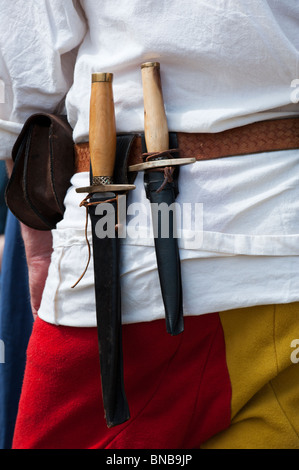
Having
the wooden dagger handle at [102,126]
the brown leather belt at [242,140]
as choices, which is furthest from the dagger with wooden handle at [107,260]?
the brown leather belt at [242,140]

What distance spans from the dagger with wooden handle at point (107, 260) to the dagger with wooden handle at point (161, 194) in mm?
54

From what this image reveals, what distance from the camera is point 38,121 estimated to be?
97 centimetres

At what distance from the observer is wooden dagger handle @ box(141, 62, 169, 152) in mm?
800

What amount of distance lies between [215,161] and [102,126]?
0.59 ft

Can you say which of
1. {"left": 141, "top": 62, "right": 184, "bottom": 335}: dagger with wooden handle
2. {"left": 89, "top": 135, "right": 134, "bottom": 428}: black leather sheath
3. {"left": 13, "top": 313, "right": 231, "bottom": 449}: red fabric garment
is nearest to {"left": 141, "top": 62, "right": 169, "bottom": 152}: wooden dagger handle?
{"left": 141, "top": 62, "right": 184, "bottom": 335}: dagger with wooden handle

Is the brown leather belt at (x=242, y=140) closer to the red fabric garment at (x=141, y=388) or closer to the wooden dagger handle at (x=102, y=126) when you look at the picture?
the wooden dagger handle at (x=102, y=126)

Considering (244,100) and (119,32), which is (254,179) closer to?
(244,100)

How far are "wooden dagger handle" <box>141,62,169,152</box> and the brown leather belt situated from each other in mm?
39

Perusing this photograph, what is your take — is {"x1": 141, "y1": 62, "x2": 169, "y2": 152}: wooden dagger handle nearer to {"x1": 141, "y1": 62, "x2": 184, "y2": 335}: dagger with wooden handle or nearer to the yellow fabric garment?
{"x1": 141, "y1": 62, "x2": 184, "y2": 335}: dagger with wooden handle

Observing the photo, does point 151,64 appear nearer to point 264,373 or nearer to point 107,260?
point 107,260

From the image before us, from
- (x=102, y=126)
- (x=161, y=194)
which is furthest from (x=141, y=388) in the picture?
(x=102, y=126)

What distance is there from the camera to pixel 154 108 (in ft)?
2.63

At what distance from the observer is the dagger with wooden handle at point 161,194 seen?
2.57ft
